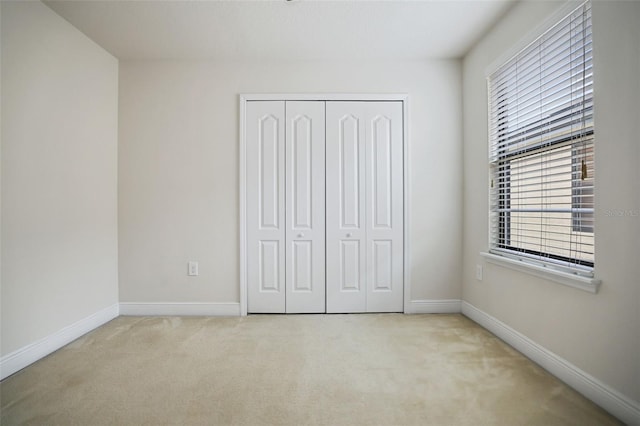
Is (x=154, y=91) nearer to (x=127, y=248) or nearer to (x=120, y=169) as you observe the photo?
(x=120, y=169)

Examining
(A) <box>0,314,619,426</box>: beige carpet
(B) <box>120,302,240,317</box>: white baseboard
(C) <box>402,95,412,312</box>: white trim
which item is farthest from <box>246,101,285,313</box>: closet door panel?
(C) <box>402,95,412,312</box>: white trim

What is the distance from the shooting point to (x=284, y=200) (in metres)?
2.96

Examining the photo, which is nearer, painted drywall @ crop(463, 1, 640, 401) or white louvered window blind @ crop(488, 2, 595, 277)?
painted drywall @ crop(463, 1, 640, 401)

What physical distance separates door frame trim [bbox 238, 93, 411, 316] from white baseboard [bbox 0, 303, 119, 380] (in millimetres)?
1244

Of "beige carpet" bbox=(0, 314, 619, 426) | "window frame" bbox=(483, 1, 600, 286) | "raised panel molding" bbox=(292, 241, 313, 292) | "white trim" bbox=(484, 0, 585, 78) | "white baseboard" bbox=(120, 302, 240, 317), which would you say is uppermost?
"white trim" bbox=(484, 0, 585, 78)

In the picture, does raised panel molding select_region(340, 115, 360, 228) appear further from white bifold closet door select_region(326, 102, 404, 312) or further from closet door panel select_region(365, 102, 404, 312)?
closet door panel select_region(365, 102, 404, 312)

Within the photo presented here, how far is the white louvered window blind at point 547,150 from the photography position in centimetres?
167

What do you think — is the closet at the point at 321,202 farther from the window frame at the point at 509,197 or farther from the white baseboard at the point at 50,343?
the white baseboard at the point at 50,343

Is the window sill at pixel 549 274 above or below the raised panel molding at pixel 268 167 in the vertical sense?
below

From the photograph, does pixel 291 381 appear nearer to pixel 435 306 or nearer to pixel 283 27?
pixel 435 306

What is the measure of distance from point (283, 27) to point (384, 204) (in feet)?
5.94

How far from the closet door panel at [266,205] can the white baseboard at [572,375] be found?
1934 millimetres

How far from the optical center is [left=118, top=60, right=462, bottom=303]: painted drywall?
116 inches

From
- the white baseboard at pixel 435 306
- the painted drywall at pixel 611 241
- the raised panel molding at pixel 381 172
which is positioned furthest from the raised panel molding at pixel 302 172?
the painted drywall at pixel 611 241
